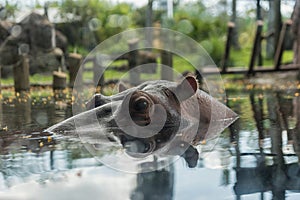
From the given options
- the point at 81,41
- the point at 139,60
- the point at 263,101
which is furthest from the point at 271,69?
the point at 81,41

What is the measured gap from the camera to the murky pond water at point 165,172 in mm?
2559

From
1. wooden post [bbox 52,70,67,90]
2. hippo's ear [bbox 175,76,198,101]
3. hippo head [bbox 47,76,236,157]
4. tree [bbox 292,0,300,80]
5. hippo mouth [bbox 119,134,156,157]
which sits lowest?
wooden post [bbox 52,70,67,90]

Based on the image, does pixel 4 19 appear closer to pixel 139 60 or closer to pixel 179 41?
pixel 139 60

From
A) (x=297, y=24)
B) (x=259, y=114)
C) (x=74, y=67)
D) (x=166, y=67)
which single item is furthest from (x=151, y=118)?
(x=297, y=24)

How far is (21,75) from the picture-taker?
10.3 meters

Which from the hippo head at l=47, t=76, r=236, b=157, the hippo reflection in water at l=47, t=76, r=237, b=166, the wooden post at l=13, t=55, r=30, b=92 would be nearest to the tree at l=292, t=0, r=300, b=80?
the wooden post at l=13, t=55, r=30, b=92

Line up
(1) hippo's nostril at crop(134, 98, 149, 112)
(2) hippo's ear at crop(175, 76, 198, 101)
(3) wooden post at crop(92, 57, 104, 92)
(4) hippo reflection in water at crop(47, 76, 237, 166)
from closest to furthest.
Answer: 1. (4) hippo reflection in water at crop(47, 76, 237, 166)
2. (1) hippo's nostril at crop(134, 98, 149, 112)
3. (2) hippo's ear at crop(175, 76, 198, 101)
4. (3) wooden post at crop(92, 57, 104, 92)

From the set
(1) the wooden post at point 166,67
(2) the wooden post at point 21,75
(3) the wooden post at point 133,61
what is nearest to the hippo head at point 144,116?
(2) the wooden post at point 21,75

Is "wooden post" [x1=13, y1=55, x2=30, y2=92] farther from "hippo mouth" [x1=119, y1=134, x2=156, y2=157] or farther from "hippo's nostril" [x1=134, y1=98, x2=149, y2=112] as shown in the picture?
"hippo mouth" [x1=119, y1=134, x2=156, y2=157]

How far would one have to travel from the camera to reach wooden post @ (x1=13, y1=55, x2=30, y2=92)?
10.2 meters

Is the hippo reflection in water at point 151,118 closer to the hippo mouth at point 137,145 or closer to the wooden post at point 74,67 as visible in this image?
the hippo mouth at point 137,145

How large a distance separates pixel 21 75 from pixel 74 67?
134 cm

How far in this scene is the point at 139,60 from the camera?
13.2 m

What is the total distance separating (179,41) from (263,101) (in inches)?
417
